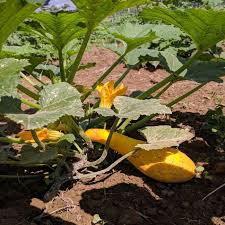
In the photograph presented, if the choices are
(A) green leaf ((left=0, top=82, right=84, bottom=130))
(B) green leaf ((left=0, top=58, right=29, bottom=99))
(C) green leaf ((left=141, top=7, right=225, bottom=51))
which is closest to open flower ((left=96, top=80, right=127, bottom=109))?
(C) green leaf ((left=141, top=7, right=225, bottom=51))

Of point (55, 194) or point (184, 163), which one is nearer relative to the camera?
point (55, 194)

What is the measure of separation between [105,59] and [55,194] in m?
2.69

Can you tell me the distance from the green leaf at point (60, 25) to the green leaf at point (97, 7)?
94 mm

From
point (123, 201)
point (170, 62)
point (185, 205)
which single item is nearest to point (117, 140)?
point (123, 201)

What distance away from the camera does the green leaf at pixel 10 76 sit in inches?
57.4

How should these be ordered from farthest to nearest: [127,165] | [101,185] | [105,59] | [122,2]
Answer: [105,59] < [127,165] < [101,185] < [122,2]

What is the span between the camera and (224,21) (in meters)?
1.79

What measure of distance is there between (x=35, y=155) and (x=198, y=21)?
0.83m

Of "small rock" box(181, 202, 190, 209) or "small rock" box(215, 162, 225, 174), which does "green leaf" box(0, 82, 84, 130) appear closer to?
"small rock" box(181, 202, 190, 209)

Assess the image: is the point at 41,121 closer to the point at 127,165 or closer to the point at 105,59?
the point at 127,165

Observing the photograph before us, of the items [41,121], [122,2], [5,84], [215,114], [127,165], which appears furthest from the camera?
[215,114]

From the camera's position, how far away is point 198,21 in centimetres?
183

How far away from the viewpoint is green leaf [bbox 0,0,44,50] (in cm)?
135

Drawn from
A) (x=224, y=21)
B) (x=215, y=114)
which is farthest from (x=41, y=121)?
(x=215, y=114)
